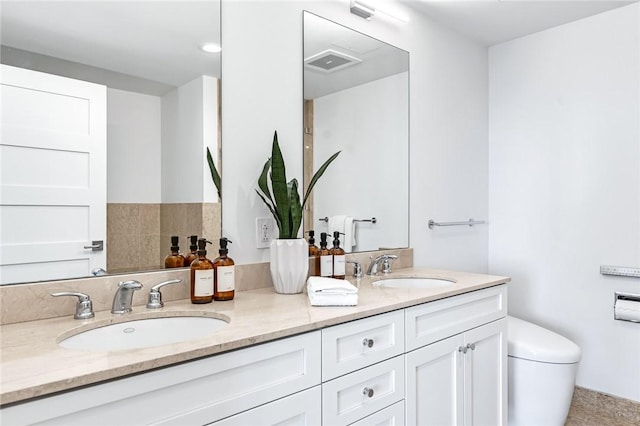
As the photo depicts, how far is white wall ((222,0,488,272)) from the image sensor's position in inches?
63.9

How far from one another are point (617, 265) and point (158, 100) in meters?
2.47

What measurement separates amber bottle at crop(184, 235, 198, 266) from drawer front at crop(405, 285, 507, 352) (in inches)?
29.3

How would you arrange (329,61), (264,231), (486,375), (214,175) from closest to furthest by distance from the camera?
1. (214,175)
2. (264,231)
3. (486,375)
4. (329,61)

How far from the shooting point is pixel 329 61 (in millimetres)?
1945

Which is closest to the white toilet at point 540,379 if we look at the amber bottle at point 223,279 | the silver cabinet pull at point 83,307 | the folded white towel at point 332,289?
the folded white towel at point 332,289

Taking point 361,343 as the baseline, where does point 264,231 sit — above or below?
above

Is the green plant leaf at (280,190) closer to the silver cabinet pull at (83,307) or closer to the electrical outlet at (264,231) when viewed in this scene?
the electrical outlet at (264,231)

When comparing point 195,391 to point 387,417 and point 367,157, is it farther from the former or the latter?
A: point 367,157

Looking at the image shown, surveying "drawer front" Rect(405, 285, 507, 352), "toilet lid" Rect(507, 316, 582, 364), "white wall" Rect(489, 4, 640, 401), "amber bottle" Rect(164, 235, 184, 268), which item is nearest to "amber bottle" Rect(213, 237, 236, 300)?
"amber bottle" Rect(164, 235, 184, 268)

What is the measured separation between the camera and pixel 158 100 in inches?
56.4

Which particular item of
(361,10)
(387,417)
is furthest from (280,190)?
(361,10)

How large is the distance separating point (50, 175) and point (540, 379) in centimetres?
215

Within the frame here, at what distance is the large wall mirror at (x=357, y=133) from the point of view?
6.17 feet

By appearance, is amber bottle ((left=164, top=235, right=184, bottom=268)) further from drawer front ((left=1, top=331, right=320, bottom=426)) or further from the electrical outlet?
drawer front ((left=1, top=331, right=320, bottom=426))
